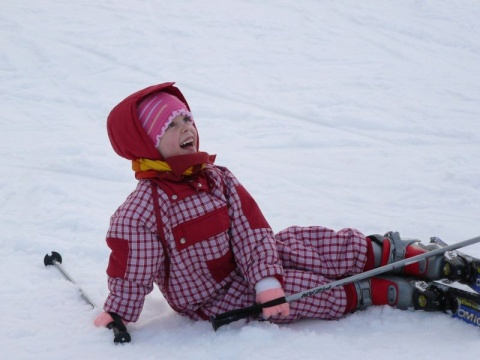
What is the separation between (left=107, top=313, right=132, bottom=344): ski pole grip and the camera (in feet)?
7.87

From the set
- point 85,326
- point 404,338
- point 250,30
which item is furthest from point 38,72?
point 404,338

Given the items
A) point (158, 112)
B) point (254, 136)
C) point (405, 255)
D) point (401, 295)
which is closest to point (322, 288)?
point (401, 295)

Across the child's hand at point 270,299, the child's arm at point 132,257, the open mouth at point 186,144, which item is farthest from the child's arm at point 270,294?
the open mouth at point 186,144

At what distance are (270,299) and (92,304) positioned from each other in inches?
34.7

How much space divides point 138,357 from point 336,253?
1.04m

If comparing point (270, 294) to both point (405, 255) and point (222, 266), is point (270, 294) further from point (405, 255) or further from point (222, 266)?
point (405, 255)

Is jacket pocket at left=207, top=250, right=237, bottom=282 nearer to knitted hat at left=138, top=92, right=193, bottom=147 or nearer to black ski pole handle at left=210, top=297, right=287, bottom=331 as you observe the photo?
black ski pole handle at left=210, top=297, right=287, bottom=331

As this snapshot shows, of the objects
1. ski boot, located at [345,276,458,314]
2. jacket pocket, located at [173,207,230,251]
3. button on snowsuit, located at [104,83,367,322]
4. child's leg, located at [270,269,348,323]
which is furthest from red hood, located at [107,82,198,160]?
ski boot, located at [345,276,458,314]

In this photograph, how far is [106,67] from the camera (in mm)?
8016

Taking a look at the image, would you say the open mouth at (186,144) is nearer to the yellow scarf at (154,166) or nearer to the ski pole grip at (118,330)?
the yellow scarf at (154,166)

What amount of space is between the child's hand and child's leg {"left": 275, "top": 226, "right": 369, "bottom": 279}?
30 cm

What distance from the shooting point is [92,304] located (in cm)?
280

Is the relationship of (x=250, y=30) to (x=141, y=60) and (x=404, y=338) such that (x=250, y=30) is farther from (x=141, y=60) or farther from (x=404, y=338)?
(x=404, y=338)

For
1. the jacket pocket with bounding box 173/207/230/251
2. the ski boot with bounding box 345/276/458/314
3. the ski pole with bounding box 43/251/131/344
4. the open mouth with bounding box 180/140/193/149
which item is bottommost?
the ski pole with bounding box 43/251/131/344
